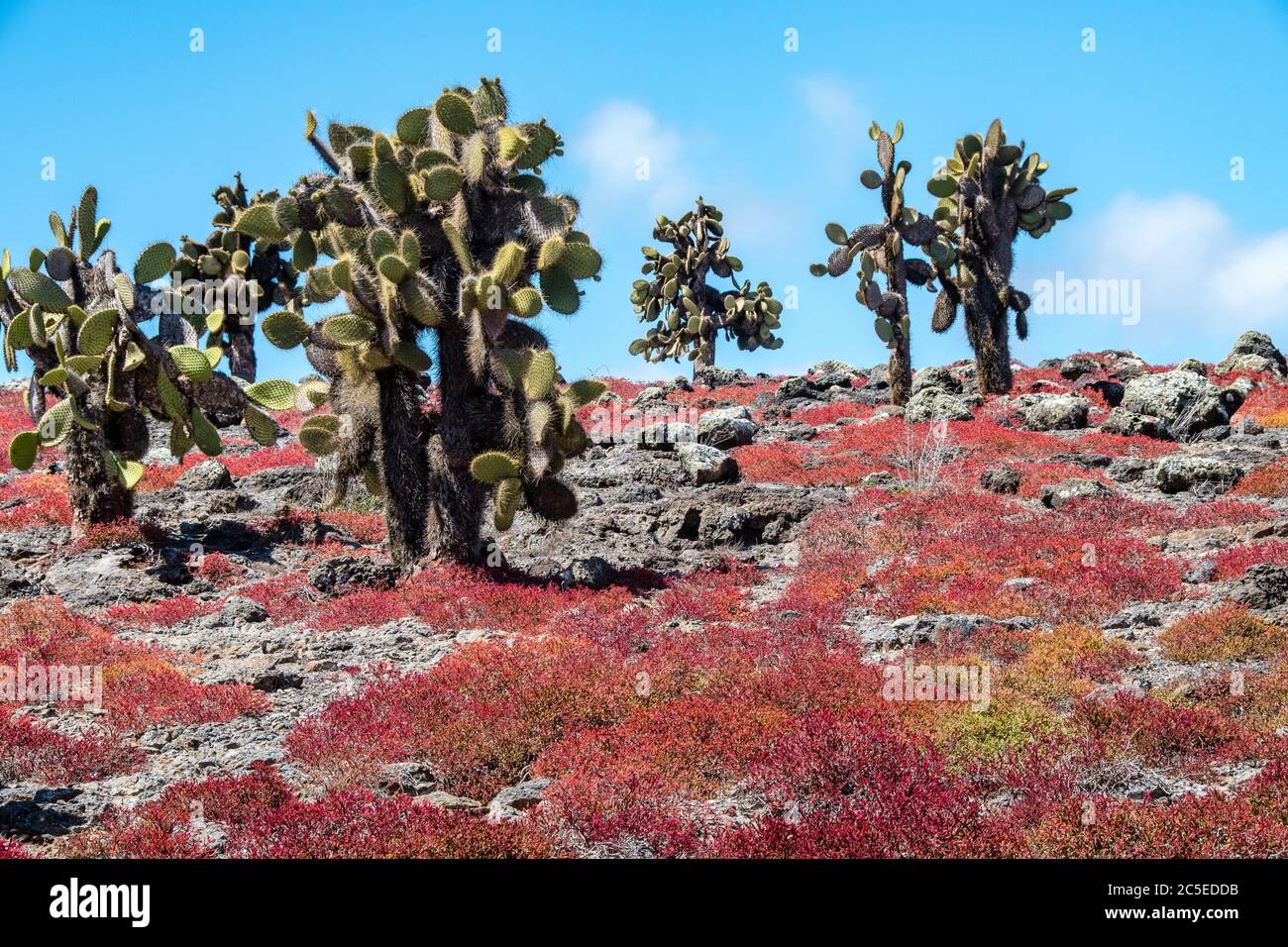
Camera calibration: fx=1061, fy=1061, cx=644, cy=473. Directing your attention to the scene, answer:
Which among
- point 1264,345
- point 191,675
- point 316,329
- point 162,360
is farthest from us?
point 1264,345

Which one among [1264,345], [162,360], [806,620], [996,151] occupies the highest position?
[996,151]

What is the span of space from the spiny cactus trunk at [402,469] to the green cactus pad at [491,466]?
47.6 inches

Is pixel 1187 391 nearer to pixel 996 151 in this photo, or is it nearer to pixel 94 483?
pixel 996 151

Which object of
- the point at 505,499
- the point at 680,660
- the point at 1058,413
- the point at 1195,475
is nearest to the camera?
the point at 680,660

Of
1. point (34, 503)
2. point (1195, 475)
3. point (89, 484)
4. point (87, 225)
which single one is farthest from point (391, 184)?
point (1195, 475)

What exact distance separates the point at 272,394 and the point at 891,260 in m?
19.8

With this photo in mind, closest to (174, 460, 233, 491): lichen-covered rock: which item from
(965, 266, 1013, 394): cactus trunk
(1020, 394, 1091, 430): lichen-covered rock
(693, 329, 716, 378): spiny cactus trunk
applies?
(1020, 394, 1091, 430): lichen-covered rock

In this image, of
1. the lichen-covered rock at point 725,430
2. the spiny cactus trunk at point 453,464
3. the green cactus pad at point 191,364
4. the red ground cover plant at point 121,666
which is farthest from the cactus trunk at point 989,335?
the red ground cover plant at point 121,666

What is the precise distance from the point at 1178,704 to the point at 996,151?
25.3 meters

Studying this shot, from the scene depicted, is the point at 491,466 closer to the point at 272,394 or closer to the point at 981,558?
the point at 272,394

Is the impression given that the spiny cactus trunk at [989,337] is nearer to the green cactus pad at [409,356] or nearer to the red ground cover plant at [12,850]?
the green cactus pad at [409,356]

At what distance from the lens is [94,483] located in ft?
52.7

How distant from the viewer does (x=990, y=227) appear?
30625 mm
